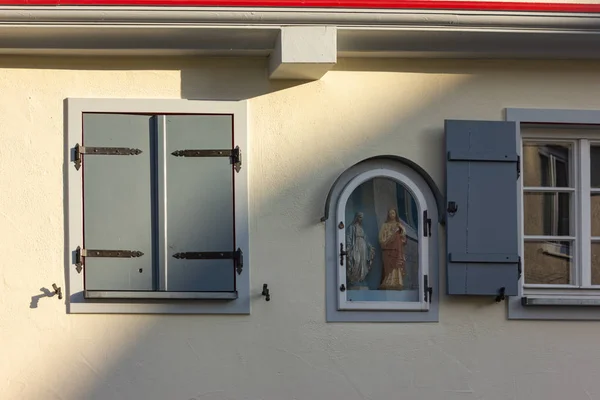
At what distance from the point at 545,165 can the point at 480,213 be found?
2.10 feet

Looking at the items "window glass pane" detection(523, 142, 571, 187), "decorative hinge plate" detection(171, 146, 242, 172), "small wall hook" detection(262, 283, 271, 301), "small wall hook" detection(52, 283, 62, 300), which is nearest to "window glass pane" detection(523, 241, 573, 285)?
"window glass pane" detection(523, 142, 571, 187)

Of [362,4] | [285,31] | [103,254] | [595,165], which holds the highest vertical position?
[362,4]

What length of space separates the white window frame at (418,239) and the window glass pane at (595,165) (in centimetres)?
115

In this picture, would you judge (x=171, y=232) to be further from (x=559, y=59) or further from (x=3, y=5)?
(x=559, y=59)

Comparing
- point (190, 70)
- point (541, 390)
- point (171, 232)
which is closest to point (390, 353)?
point (541, 390)

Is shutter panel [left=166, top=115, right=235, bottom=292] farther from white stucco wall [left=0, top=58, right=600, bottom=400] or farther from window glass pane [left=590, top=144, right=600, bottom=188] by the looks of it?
window glass pane [left=590, top=144, right=600, bottom=188]

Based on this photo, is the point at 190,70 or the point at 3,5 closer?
the point at 3,5

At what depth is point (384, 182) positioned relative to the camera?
6.48 m

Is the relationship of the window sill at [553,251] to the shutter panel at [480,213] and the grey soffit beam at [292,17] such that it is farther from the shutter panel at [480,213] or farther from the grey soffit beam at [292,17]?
the grey soffit beam at [292,17]

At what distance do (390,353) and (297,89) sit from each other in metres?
1.74

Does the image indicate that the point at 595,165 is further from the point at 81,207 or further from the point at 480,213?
the point at 81,207

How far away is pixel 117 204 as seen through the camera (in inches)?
246

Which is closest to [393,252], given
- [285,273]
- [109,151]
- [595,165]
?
[285,273]

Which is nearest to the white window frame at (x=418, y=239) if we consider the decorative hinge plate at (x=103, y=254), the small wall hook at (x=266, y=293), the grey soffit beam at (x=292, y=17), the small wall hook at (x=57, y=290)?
the small wall hook at (x=266, y=293)
